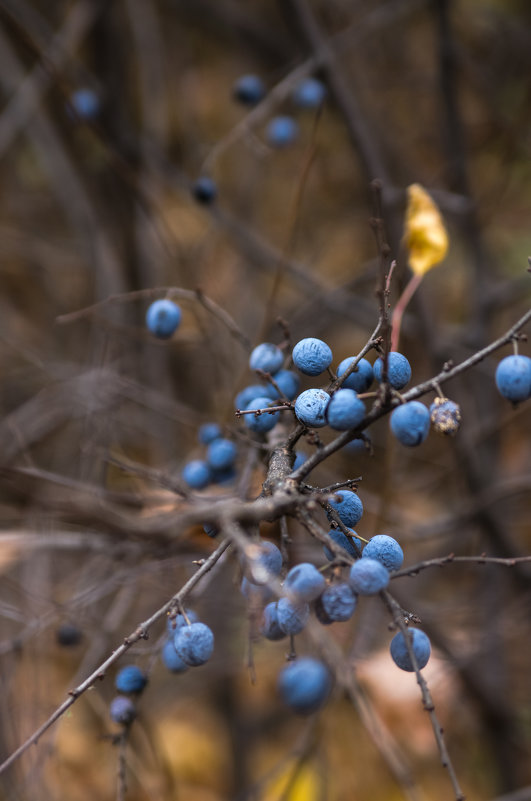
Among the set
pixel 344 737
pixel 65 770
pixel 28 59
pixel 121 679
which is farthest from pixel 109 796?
pixel 28 59

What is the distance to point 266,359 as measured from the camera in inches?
38.6

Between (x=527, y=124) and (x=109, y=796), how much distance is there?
266 centimetres

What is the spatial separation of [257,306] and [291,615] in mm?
2040

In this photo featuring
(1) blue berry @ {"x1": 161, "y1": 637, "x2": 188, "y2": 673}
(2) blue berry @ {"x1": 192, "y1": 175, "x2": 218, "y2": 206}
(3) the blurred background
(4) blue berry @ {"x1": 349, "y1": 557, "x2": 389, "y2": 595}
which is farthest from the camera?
(3) the blurred background

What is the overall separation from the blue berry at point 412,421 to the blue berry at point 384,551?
0.11 m

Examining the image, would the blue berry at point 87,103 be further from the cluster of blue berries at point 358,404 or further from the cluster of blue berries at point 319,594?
the cluster of blue berries at point 319,594

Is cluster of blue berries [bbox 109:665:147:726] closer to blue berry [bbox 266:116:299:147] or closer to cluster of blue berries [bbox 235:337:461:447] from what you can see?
cluster of blue berries [bbox 235:337:461:447]

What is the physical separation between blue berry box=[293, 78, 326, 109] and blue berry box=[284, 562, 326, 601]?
5.34 ft

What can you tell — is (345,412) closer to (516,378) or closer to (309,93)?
(516,378)

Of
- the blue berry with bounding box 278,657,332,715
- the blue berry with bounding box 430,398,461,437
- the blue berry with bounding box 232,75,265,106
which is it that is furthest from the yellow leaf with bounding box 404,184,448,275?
the blue berry with bounding box 232,75,265,106

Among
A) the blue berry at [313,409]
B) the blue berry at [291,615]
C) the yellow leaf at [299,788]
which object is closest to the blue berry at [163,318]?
the blue berry at [313,409]

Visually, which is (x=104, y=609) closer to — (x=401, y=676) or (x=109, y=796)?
(x=109, y=796)

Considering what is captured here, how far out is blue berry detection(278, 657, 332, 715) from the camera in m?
0.69

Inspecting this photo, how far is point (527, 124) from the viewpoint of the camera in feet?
7.47
